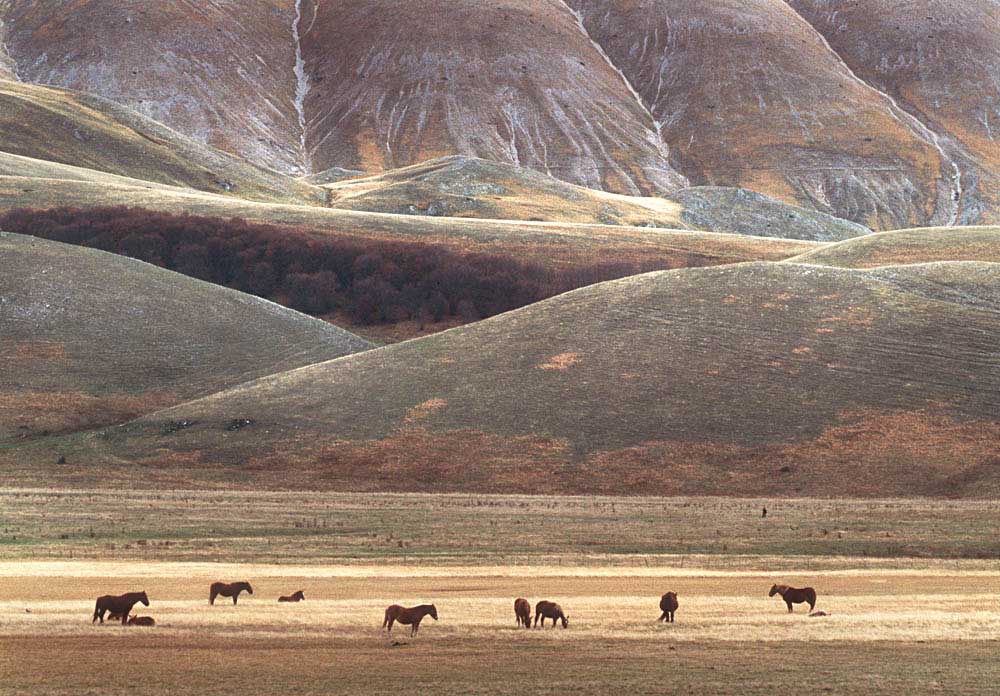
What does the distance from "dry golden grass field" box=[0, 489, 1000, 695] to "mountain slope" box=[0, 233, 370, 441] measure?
84.1ft

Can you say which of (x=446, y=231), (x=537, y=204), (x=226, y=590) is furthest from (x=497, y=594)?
(x=537, y=204)

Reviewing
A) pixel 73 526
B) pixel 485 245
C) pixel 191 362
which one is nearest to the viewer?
pixel 73 526

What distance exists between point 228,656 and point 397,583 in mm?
9993

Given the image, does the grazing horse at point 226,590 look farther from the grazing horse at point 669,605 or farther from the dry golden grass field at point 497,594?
the grazing horse at point 669,605

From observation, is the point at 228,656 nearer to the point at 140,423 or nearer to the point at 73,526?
the point at 73,526

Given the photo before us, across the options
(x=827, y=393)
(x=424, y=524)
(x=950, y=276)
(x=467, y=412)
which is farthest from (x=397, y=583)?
(x=950, y=276)

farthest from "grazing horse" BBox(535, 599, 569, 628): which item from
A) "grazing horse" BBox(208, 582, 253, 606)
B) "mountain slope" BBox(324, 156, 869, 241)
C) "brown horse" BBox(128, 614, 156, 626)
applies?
"mountain slope" BBox(324, 156, 869, 241)

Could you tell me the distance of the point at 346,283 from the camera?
410ft

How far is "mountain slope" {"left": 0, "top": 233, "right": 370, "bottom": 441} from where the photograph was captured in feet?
264

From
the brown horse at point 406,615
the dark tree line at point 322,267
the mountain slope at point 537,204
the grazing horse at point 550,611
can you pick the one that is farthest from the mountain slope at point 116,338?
the mountain slope at point 537,204

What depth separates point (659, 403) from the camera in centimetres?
7212

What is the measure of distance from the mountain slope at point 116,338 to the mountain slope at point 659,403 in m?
6.56

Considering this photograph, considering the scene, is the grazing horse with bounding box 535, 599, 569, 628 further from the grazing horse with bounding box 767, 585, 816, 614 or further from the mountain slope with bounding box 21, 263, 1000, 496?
the mountain slope with bounding box 21, 263, 1000, 496

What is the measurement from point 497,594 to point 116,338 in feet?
209
